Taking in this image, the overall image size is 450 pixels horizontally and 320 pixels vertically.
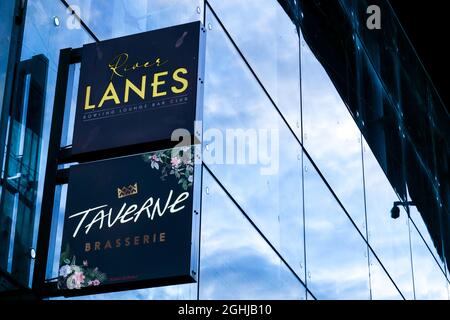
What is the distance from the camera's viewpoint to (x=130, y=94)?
991 centimetres

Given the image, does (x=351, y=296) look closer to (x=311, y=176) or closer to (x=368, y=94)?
(x=311, y=176)

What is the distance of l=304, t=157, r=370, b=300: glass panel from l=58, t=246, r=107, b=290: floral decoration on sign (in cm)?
642

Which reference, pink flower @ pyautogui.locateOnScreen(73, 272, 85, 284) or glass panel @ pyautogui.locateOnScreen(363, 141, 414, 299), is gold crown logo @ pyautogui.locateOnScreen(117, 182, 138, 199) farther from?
glass panel @ pyautogui.locateOnScreen(363, 141, 414, 299)

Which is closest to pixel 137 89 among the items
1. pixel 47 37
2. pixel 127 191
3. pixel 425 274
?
pixel 127 191

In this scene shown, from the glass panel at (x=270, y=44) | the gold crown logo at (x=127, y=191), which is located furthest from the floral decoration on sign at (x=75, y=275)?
the glass panel at (x=270, y=44)

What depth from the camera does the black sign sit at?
9102 mm

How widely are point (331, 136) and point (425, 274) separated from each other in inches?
241

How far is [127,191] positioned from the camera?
373 inches

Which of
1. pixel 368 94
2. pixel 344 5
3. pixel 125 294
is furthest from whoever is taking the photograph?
pixel 368 94

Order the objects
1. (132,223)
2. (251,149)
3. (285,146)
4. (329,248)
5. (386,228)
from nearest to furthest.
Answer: (132,223) < (251,149) < (285,146) < (329,248) < (386,228)

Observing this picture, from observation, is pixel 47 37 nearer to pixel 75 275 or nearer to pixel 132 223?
pixel 132 223

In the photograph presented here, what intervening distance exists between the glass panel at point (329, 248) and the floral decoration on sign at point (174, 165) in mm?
5976

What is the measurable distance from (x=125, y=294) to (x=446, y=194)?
1529cm
